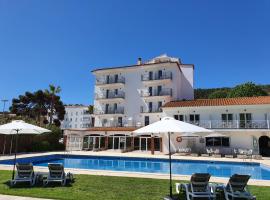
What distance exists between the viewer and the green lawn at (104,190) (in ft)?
28.9

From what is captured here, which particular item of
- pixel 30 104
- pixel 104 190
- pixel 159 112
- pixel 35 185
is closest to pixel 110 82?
pixel 159 112

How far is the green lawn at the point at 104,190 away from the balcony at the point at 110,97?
30.3 metres

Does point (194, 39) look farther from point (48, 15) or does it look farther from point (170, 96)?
point (48, 15)

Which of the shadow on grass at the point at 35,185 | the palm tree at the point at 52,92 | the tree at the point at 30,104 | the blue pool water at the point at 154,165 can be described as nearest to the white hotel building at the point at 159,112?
the blue pool water at the point at 154,165

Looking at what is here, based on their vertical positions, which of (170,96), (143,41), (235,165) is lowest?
(235,165)

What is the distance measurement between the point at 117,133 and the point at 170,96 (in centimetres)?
1010

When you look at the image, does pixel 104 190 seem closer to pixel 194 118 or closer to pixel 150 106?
pixel 194 118

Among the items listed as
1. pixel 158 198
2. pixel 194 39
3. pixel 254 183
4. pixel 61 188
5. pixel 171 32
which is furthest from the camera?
pixel 194 39

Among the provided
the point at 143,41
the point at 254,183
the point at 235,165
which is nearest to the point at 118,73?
the point at 143,41

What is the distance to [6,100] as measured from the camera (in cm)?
4694

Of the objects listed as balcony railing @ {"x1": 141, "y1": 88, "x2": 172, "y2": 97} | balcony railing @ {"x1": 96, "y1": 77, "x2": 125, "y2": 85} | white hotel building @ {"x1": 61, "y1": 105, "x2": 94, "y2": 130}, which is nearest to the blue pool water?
balcony railing @ {"x1": 141, "y1": 88, "x2": 172, "y2": 97}

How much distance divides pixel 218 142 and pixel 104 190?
23.0 meters

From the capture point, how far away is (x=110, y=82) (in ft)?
143

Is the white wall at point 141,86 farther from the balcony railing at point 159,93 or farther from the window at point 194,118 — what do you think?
the window at point 194,118
